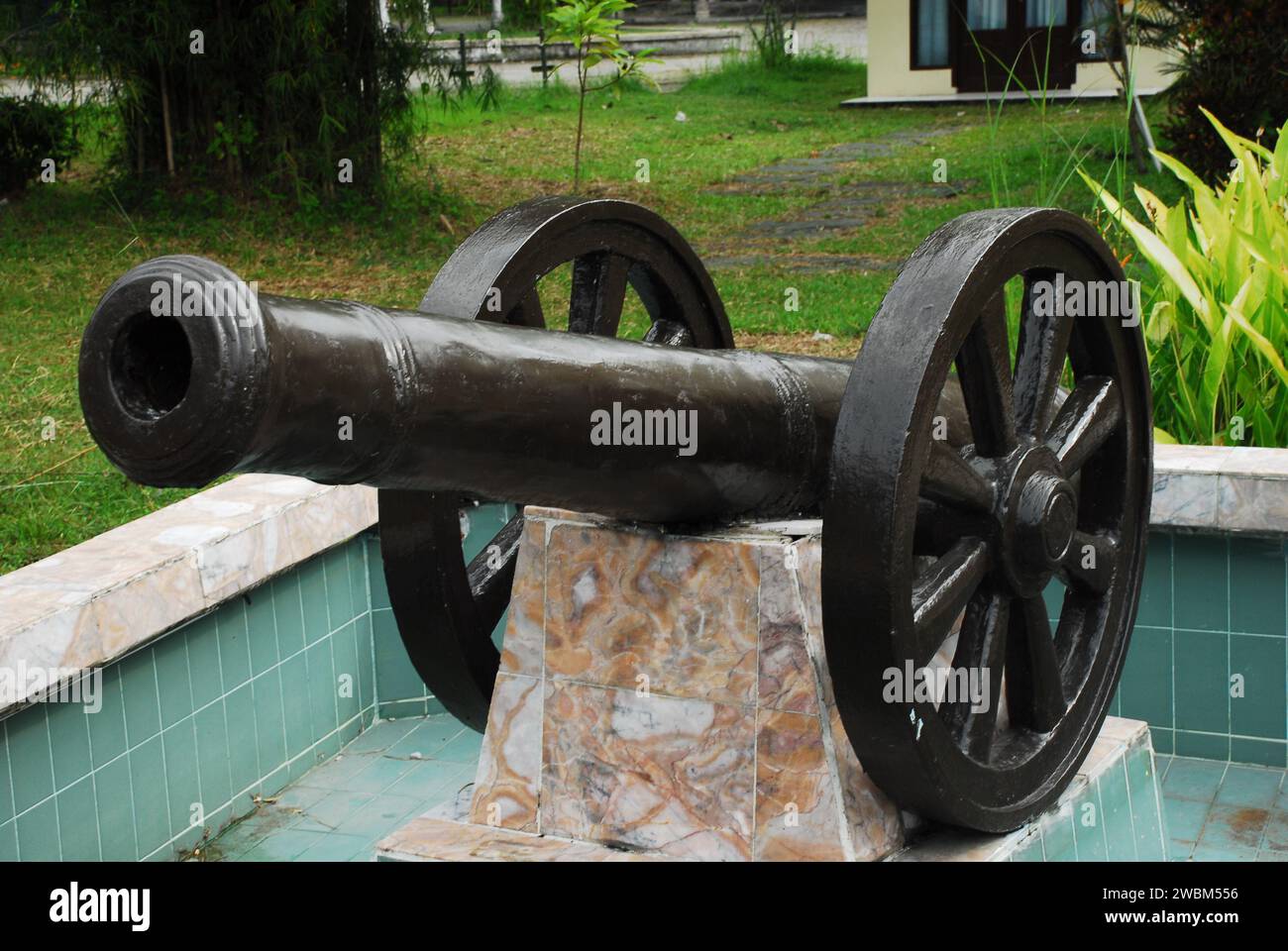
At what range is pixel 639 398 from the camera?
2496 millimetres

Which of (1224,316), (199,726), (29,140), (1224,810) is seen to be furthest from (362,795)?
(29,140)

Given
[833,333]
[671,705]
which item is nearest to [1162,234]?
[833,333]

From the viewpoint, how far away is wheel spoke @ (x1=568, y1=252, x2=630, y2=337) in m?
3.31

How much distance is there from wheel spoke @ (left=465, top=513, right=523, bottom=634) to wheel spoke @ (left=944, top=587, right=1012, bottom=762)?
90 centimetres

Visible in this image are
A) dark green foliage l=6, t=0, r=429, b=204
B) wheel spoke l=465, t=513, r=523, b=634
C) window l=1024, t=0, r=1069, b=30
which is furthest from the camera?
window l=1024, t=0, r=1069, b=30

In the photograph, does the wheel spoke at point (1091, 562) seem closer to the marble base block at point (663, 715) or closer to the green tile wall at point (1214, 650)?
the marble base block at point (663, 715)

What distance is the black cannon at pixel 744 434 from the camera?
6.37ft

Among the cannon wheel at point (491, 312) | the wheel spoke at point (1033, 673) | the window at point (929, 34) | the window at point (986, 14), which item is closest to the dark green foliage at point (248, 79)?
the cannon wheel at point (491, 312)

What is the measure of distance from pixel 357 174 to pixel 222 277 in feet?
27.7

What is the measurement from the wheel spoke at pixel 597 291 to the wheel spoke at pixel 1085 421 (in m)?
0.90

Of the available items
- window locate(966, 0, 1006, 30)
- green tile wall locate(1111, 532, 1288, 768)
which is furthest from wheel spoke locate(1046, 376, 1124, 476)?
window locate(966, 0, 1006, 30)

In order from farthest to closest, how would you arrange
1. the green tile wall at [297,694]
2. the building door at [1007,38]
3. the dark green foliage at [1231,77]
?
1. the building door at [1007,38]
2. the dark green foliage at [1231,77]
3. the green tile wall at [297,694]

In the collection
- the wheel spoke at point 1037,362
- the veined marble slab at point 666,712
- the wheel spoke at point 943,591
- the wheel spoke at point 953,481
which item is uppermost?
the wheel spoke at point 1037,362

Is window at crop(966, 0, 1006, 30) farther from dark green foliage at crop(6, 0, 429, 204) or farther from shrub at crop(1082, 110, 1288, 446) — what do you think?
shrub at crop(1082, 110, 1288, 446)
